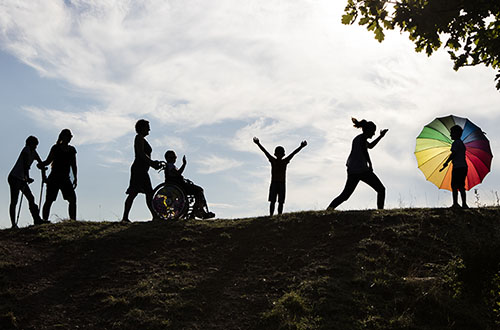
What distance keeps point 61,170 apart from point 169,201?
2.47m

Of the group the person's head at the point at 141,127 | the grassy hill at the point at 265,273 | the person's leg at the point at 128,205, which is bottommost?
the grassy hill at the point at 265,273

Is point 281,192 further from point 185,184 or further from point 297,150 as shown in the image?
point 185,184

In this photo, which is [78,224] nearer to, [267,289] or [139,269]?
[139,269]

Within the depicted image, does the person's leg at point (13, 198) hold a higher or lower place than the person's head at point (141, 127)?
lower

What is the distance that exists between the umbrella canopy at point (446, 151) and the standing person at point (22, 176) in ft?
29.9

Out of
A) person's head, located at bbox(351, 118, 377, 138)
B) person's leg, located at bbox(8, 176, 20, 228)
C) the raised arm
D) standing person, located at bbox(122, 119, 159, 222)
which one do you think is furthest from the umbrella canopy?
person's leg, located at bbox(8, 176, 20, 228)

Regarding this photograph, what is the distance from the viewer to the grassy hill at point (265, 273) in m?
7.38

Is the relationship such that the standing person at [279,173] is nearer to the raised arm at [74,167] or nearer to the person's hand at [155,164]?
the person's hand at [155,164]

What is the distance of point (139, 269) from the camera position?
8.99 m

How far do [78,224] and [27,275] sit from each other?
10.4 ft

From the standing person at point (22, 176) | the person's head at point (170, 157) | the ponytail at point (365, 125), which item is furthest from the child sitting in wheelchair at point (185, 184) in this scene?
the ponytail at point (365, 125)

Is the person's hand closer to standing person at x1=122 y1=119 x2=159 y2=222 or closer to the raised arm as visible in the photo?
standing person at x1=122 y1=119 x2=159 y2=222

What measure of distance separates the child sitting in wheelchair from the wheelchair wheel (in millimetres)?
481

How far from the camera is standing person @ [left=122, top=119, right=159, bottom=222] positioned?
11.7 metres
